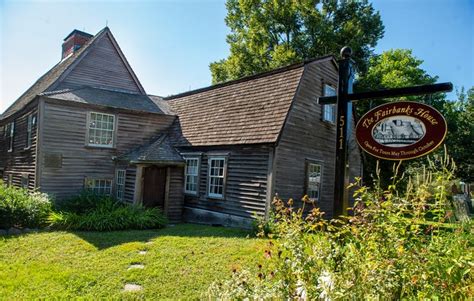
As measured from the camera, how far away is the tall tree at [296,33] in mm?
26344

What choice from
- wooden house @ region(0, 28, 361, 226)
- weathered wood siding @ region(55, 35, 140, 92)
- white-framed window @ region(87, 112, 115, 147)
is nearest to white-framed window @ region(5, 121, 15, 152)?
wooden house @ region(0, 28, 361, 226)

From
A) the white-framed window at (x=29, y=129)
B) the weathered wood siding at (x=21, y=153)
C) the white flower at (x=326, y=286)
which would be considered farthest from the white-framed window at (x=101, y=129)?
the white flower at (x=326, y=286)

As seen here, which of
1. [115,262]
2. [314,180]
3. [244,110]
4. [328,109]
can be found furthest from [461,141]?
[115,262]

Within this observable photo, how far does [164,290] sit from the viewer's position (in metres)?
5.57

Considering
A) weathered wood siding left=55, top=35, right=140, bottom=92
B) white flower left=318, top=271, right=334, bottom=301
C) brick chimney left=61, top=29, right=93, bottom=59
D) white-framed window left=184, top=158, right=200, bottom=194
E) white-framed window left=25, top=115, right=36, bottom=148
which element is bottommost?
white flower left=318, top=271, right=334, bottom=301

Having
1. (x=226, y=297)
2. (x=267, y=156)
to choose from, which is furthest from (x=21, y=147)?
(x=226, y=297)

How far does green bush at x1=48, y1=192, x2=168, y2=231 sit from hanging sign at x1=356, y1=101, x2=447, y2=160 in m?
8.75

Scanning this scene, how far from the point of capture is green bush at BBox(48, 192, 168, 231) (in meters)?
10.7

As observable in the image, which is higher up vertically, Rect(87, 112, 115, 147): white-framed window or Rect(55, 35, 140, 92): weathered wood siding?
Rect(55, 35, 140, 92): weathered wood siding

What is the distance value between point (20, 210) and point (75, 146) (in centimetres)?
437

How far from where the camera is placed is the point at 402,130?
14.6 feet

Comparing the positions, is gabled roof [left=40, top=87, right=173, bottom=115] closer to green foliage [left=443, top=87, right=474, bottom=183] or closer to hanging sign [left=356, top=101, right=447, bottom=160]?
hanging sign [left=356, top=101, right=447, bottom=160]

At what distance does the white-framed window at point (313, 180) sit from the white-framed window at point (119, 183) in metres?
7.98

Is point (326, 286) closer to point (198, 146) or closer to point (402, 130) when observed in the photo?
point (402, 130)
